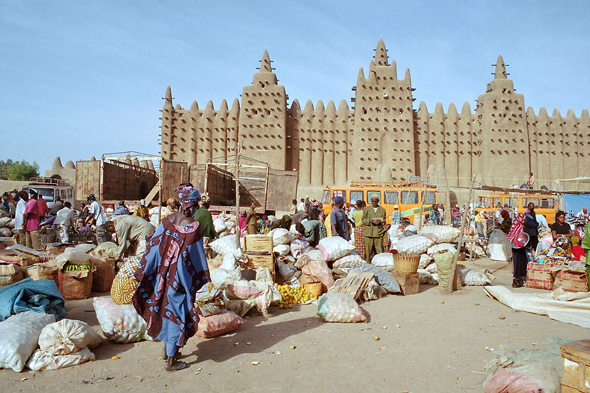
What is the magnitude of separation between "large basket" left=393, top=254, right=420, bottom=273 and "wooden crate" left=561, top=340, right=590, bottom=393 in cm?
411

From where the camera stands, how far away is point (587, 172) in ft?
94.0

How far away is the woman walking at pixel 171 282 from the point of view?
3.74 m

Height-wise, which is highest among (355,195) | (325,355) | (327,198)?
(355,195)

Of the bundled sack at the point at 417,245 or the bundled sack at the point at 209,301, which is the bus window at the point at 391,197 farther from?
the bundled sack at the point at 209,301

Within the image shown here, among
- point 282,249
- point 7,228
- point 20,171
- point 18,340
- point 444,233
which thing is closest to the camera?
point 18,340

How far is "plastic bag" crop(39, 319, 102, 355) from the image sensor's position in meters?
3.65

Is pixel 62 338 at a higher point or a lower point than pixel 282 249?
lower

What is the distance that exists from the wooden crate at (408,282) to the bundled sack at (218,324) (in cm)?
299

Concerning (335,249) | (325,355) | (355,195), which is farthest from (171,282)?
(355,195)

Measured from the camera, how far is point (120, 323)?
432 cm

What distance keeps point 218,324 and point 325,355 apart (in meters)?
1.24

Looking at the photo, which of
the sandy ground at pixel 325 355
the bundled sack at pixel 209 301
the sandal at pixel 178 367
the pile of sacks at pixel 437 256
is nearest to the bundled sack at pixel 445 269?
the pile of sacks at pixel 437 256

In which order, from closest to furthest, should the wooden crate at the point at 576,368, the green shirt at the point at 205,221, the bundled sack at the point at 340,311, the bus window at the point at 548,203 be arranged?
the wooden crate at the point at 576,368 < the bundled sack at the point at 340,311 < the green shirt at the point at 205,221 < the bus window at the point at 548,203

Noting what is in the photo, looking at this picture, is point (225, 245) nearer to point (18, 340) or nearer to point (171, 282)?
point (171, 282)
